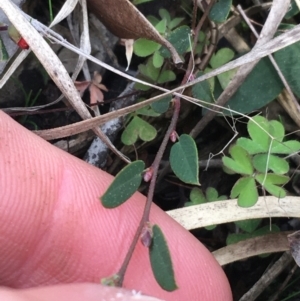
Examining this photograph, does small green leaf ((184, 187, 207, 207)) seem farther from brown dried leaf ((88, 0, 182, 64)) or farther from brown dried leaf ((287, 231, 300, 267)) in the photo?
brown dried leaf ((88, 0, 182, 64))

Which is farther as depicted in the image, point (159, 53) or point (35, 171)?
point (159, 53)

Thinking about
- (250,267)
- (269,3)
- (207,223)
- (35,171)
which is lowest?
(250,267)

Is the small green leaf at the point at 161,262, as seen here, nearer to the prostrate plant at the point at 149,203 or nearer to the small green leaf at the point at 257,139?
the prostrate plant at the point at 149,203

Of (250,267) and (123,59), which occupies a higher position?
(123,59)

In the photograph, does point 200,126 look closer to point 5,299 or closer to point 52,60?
point 52,60

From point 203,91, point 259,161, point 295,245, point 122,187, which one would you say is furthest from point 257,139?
point 122,187

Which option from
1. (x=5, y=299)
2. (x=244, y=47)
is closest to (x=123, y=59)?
(x=244, y=47)

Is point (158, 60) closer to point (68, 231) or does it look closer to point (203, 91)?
point (203, 91)
